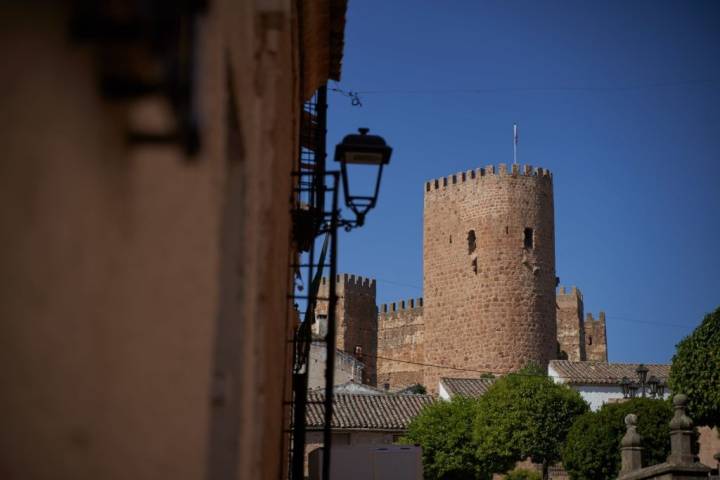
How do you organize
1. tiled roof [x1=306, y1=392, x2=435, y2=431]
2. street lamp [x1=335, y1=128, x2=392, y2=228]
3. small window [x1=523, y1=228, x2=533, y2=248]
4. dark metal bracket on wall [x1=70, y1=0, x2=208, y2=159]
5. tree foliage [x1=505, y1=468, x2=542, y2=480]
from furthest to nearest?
small window [x1=523, y1=228, x2=533, y2=248] < tiled roof [x1=306, y1=392, x2=435, y2=431] < tree foliage [x1=505, y1=468, x2=542, y2=480] < street lamp [x1=335, y1=128, x2=392, y2=228] < dark metal bracket on wall [x1=70, y1=0, x2=208, y2=159]

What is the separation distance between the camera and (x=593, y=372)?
129 ft

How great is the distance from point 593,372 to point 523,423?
10.00 metres

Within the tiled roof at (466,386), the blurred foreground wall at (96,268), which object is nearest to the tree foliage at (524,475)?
the tiled roof at (466,386)

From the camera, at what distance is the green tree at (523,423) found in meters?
29.9

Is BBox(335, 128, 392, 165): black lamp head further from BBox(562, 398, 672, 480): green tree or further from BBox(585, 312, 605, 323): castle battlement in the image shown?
BBox(585, 312, 605, 323): castle battlement

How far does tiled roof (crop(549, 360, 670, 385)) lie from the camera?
38656 mm

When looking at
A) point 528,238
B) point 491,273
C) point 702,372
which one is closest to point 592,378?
point 491,273

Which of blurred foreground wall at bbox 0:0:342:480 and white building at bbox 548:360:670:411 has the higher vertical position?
white building at bbox 548:360:670:411

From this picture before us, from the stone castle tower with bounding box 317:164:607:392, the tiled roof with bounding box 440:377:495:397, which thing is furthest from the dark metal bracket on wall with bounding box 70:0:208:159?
the stone castle tower with bounding box 317:164:607:392

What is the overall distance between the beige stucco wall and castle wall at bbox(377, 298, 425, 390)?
4477 cm

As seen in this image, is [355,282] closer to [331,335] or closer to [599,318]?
[599,318]

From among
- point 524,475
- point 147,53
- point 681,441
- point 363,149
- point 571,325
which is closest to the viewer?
point 147,53

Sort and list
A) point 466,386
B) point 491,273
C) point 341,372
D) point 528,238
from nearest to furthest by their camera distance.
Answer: point 466,386 → point 491,273 → point 528,238 → point 341,372

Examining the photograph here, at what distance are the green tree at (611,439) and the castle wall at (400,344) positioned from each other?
2320cm
